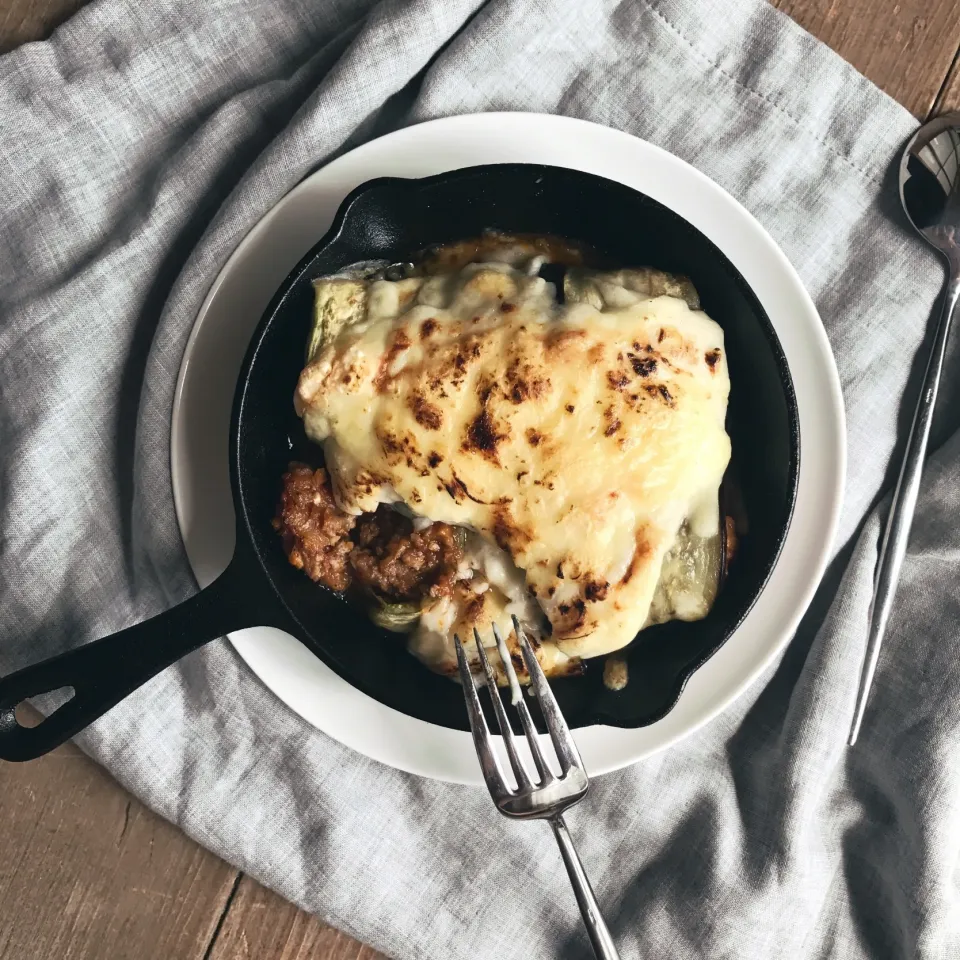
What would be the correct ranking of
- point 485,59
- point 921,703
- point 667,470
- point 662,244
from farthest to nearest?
point 921,703 → point 485,59 → point 662,244 → point 667,470

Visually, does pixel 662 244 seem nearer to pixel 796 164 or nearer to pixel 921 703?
pixel 796 164

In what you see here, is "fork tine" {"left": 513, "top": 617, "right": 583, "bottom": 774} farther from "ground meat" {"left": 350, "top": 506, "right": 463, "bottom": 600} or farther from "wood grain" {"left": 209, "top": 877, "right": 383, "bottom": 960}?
"wood grain" {"left": 209, "top": 877, "right": 383, "bottom": 960}

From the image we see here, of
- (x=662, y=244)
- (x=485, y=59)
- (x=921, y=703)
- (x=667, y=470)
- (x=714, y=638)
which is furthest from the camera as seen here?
(x=921, y=703)

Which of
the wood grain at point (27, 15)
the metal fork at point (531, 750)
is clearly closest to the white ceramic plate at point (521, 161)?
the metal fork at point (531, 750)

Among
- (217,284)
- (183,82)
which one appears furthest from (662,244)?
(183,82)

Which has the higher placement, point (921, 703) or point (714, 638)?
point (714, 638)

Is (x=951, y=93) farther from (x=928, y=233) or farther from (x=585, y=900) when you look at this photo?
(x=585, y=900)
